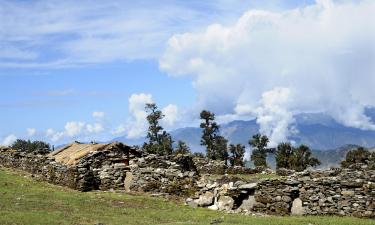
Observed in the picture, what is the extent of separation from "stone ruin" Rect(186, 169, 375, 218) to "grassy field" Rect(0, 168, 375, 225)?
1.22 metres

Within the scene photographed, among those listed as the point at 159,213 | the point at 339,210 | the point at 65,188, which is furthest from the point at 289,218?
the point at 65,188

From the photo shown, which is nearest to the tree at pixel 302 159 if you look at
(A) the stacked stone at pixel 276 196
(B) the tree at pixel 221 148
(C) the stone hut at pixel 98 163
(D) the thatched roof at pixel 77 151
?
(B) the tree at pixel 221 148

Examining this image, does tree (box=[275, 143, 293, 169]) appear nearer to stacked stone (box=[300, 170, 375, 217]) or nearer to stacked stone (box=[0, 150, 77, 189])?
stacked stone (box=[0, 150, 77, 189])

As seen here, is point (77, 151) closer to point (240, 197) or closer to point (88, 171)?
point (88, 171)

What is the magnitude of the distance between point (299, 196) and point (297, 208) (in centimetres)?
63

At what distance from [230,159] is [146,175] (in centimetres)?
5648

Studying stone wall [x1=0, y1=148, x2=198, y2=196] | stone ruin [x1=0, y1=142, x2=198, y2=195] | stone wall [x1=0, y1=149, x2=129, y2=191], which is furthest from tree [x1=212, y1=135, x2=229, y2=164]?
stone wall [x1=0, y1=149, x2=129, y2=191]

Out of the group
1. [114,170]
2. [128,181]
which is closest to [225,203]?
[128,181]

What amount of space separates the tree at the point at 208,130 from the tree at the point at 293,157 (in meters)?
13.6

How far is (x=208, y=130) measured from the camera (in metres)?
94.9

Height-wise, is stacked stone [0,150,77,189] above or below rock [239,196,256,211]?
above

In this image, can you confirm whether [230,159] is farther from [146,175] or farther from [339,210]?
[339,210]

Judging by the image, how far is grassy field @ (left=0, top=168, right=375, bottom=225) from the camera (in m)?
24.2

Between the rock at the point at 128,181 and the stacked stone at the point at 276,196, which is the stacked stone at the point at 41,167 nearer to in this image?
the rock at the point at 128,181
